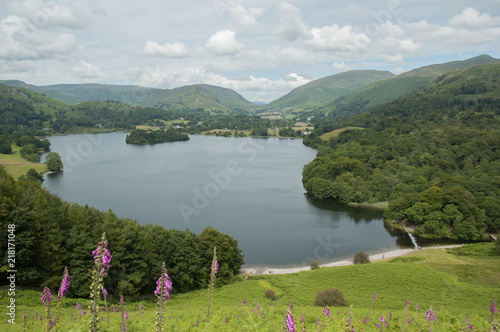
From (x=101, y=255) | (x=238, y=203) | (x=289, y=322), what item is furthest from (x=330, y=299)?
(x=238, y=203)

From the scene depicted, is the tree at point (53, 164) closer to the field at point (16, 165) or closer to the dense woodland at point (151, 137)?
the field at point (16, 165)

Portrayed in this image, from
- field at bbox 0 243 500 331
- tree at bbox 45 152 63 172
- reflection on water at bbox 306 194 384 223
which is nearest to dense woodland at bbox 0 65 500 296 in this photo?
reflection on water at bbox 306 194 384 223

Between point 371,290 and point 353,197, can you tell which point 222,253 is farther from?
point 353,197

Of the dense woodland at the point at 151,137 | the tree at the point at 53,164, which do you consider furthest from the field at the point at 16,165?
the dense woodland at the point at 151,137

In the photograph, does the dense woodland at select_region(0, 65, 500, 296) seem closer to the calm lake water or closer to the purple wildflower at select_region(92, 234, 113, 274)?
the calm lake water

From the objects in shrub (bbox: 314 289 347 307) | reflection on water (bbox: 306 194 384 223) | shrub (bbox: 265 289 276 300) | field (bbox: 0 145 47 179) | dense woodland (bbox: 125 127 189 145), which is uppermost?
dense woodland (bbox: 125 127 189 145)

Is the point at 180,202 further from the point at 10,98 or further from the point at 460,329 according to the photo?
the point at 10,98

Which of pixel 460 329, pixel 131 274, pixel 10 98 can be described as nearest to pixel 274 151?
pixel 131 274
